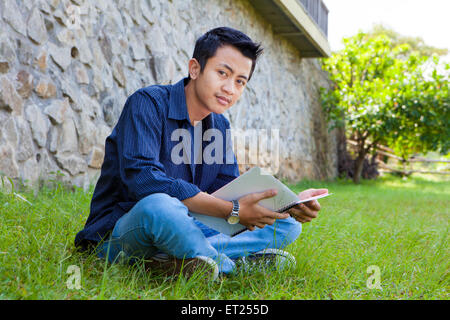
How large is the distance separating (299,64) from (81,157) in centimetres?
550

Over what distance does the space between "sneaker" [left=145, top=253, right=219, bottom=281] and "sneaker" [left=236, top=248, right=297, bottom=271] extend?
24 centimetres

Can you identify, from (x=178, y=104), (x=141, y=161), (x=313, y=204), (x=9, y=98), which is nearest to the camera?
(x=141, y=161)

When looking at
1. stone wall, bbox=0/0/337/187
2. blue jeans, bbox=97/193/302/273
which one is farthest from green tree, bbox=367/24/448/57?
blue jeans, bbox=97/193/302/273

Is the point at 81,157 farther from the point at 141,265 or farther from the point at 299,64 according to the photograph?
the point at 299,64

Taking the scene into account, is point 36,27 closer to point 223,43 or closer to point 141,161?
point 223,43

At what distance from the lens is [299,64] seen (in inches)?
303

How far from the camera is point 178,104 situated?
1.72 meters

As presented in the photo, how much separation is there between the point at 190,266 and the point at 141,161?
15.6 inches

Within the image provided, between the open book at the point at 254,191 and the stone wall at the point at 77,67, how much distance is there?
1563mm

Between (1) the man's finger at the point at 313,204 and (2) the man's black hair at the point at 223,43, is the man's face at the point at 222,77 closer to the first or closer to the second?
(2) the man's black hair at the point at 223,43

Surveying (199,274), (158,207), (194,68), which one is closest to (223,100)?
(194,68)

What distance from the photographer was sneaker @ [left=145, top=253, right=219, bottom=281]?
1414 millimetres

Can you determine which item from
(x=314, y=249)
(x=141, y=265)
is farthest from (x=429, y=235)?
(x=141, y=265)

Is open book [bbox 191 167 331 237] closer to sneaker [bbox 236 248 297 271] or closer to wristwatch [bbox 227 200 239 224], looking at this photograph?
wristwatch [bbox 227 200 239 224]
